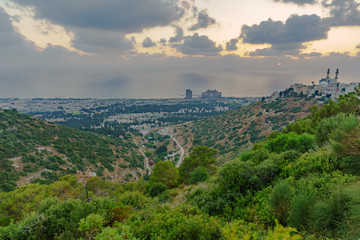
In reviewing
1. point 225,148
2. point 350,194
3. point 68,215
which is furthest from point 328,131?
point 225,148

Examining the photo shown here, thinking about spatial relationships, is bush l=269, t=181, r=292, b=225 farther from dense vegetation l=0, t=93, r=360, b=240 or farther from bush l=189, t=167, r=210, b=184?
bush l=189, t=167, r=210, b=184

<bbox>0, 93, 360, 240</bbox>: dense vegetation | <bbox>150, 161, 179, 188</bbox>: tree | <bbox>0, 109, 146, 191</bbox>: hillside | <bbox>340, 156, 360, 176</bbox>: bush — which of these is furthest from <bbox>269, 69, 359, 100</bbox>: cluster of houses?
<bbox>0, 109, 146, 191</bbox>: hillside

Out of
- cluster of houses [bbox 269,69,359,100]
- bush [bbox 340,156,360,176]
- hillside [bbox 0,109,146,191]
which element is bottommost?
hillside [bbox 0,109,146,191]

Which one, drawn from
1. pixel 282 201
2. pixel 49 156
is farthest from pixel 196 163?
pixel 49 156

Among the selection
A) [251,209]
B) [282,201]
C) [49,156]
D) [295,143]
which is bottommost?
[49,156]

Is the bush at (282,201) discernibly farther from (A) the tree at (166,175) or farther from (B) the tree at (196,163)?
(B) the tree at (196,163)

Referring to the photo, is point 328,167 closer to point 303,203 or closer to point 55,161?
point 303,203

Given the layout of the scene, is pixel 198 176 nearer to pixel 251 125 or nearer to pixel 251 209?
pixel 251 209
